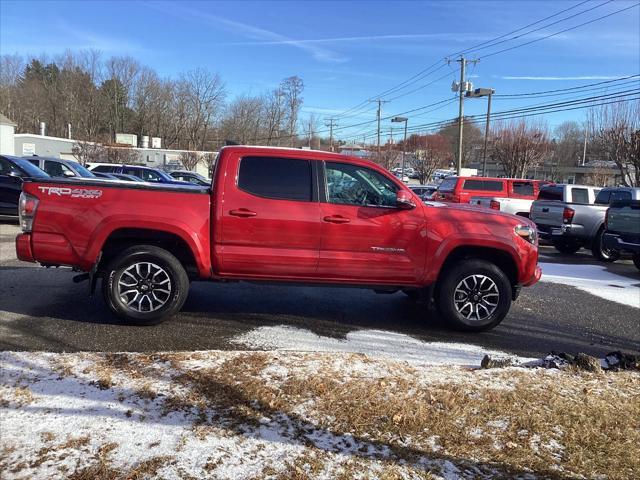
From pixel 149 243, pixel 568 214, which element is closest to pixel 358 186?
pixel 149 243

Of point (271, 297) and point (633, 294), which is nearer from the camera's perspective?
point (271, 297)

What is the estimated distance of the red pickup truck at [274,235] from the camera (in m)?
5.11

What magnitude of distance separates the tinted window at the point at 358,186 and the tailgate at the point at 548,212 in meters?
9.26

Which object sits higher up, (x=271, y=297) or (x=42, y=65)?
(x=42, y=65)

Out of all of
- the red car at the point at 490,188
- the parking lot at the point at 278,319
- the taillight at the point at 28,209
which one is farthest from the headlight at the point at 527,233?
the red car at the point at 490,188

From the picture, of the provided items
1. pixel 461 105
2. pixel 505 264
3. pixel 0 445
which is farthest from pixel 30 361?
pixel 461 105

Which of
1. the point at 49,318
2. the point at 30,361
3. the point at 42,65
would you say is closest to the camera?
the point at 30,361

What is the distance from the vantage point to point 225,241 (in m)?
5.27

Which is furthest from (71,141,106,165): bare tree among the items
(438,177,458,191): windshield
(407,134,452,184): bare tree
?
(438,177,458,191): windshield

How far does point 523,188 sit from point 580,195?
5.95m

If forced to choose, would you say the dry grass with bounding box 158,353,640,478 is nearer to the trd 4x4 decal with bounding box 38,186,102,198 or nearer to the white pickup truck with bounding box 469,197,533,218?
the trd 4x4 decal with bounding box 38,186,102,198

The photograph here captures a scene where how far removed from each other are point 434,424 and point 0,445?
8.45 feet

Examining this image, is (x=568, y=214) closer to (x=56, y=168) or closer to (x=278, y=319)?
(x=278, y=319)

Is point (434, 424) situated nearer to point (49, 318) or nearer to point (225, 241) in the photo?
point (225, 241)
